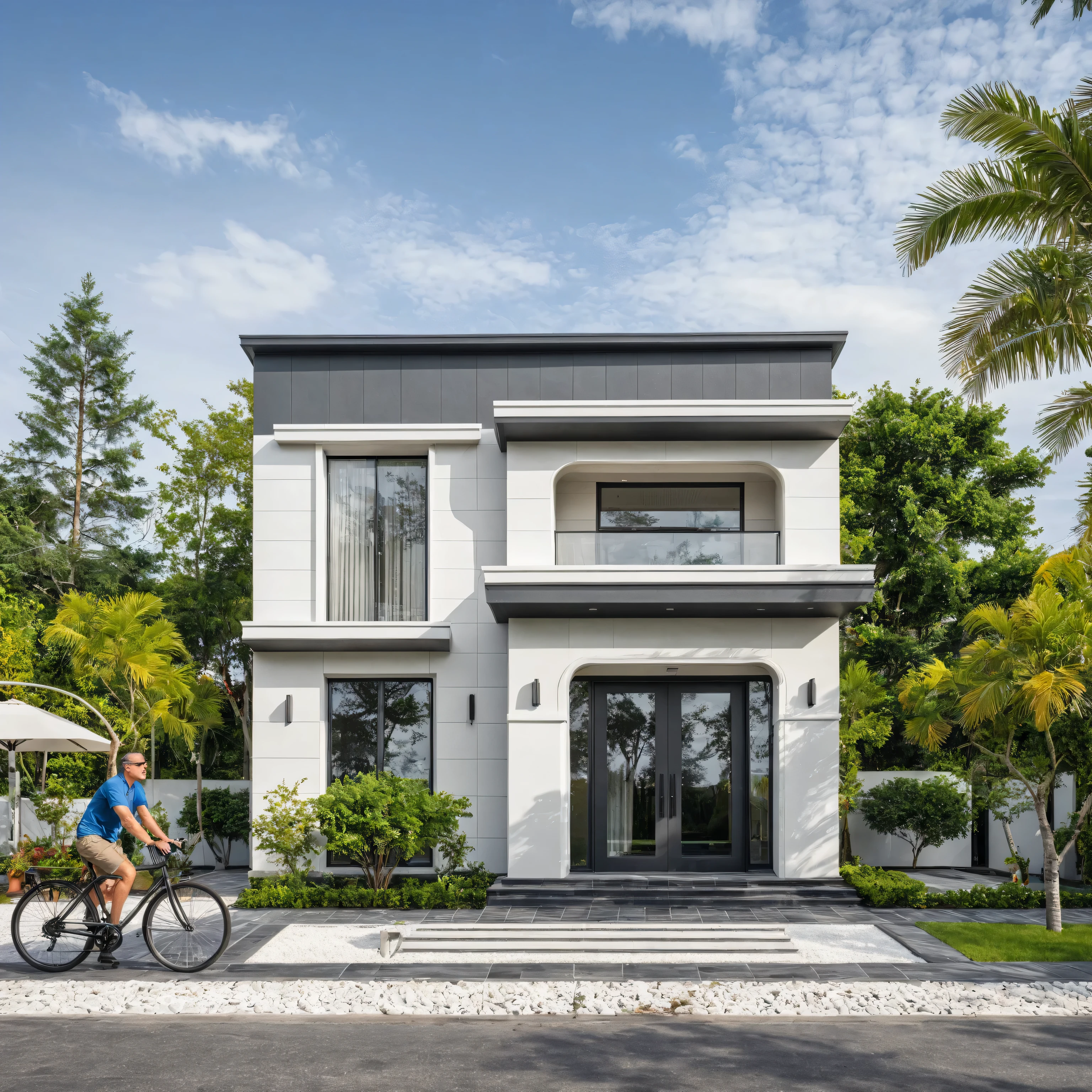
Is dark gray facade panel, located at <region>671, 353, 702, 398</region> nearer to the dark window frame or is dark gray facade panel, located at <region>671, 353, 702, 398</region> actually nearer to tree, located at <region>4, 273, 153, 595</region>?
the dark window frame

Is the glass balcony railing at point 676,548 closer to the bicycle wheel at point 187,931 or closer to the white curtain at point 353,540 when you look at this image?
→ the white curtain at point 353,540

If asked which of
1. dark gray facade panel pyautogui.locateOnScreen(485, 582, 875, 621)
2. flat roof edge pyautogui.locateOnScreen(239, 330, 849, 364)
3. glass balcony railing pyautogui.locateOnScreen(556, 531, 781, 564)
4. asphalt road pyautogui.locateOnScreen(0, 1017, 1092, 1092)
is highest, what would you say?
flat roof edge pyautogui.locateOnScreen(239, 330, 849, 364)

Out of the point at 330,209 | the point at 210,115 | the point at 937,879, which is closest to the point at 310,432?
the point at 330,209

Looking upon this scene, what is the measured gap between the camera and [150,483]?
29.1 m

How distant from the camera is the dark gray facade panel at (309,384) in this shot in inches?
565

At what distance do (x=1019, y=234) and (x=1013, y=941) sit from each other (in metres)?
7.84

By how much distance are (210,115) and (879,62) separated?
8795 mm

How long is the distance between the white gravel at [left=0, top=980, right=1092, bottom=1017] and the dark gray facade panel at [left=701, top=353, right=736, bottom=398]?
331 inches

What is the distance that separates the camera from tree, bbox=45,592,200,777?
562 inches

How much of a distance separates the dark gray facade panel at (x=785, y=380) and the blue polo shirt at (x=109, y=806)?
1006 cm

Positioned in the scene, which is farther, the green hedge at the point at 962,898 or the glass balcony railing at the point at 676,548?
the glass balcony railing at the point at 676,548

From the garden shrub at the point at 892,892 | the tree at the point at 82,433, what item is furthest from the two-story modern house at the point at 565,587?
the tree at the point at 82,433

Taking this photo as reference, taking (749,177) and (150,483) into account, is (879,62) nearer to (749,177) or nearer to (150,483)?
(749,177)

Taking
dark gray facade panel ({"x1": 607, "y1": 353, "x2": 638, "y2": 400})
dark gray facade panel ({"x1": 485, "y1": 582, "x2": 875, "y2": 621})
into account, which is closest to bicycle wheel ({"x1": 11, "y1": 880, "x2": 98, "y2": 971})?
dark gray facade panel ({"x1": 485, "y1": 582, "x2": 875, "y2": 621})
